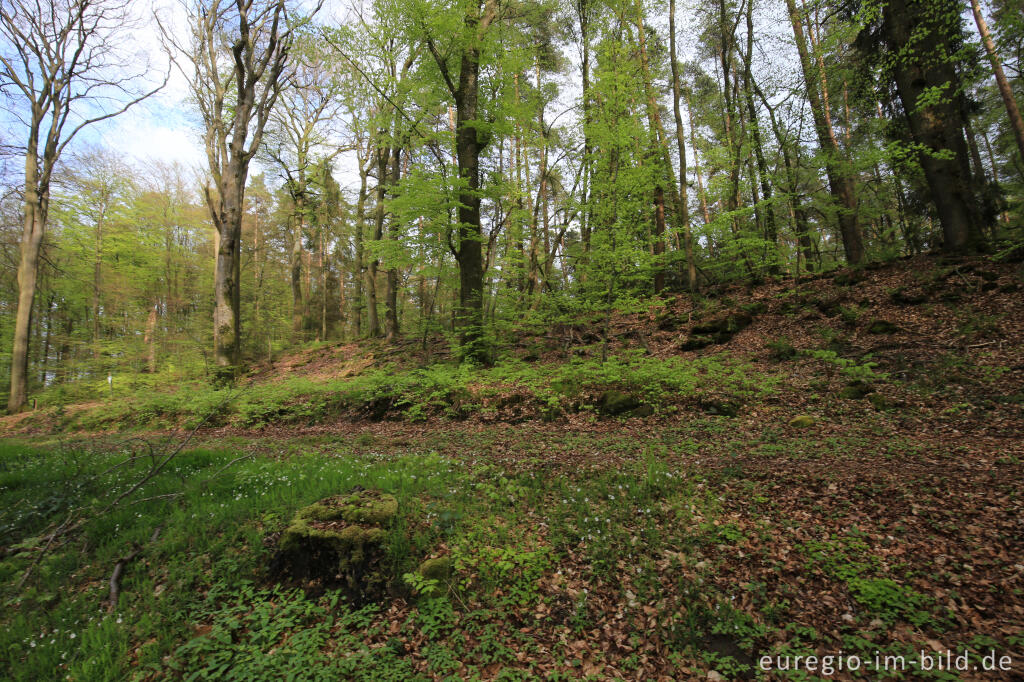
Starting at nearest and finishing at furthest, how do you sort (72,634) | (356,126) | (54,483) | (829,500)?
(72,634), (829,500), (54,483), (356,126)

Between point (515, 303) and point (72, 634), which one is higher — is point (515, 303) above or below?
above

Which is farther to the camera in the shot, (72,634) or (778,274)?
(778,274)

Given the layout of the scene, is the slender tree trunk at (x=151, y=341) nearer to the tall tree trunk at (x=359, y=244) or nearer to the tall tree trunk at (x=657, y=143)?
the tall tree trunk at (x=359, y=244)

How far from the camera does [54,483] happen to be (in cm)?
538

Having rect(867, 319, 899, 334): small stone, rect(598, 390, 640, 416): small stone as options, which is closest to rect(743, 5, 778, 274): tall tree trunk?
rect(867, 319, 899, 334): small stone

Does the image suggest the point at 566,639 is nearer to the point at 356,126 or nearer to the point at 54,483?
the point at 54,483

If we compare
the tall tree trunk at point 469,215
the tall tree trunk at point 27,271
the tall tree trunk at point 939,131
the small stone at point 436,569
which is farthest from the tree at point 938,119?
the tall tree trunk at point 27,271

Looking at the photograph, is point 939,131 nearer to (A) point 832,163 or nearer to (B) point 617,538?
(A) point 832,163

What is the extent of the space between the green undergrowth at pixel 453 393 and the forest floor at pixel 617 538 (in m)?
0.19

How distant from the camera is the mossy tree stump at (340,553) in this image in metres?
3.47

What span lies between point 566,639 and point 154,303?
29.1 metres

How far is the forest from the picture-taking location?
117 inches

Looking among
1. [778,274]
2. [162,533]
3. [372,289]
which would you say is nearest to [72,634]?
[162,533]

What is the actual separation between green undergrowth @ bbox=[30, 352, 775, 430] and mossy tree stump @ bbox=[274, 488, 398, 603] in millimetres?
4835
